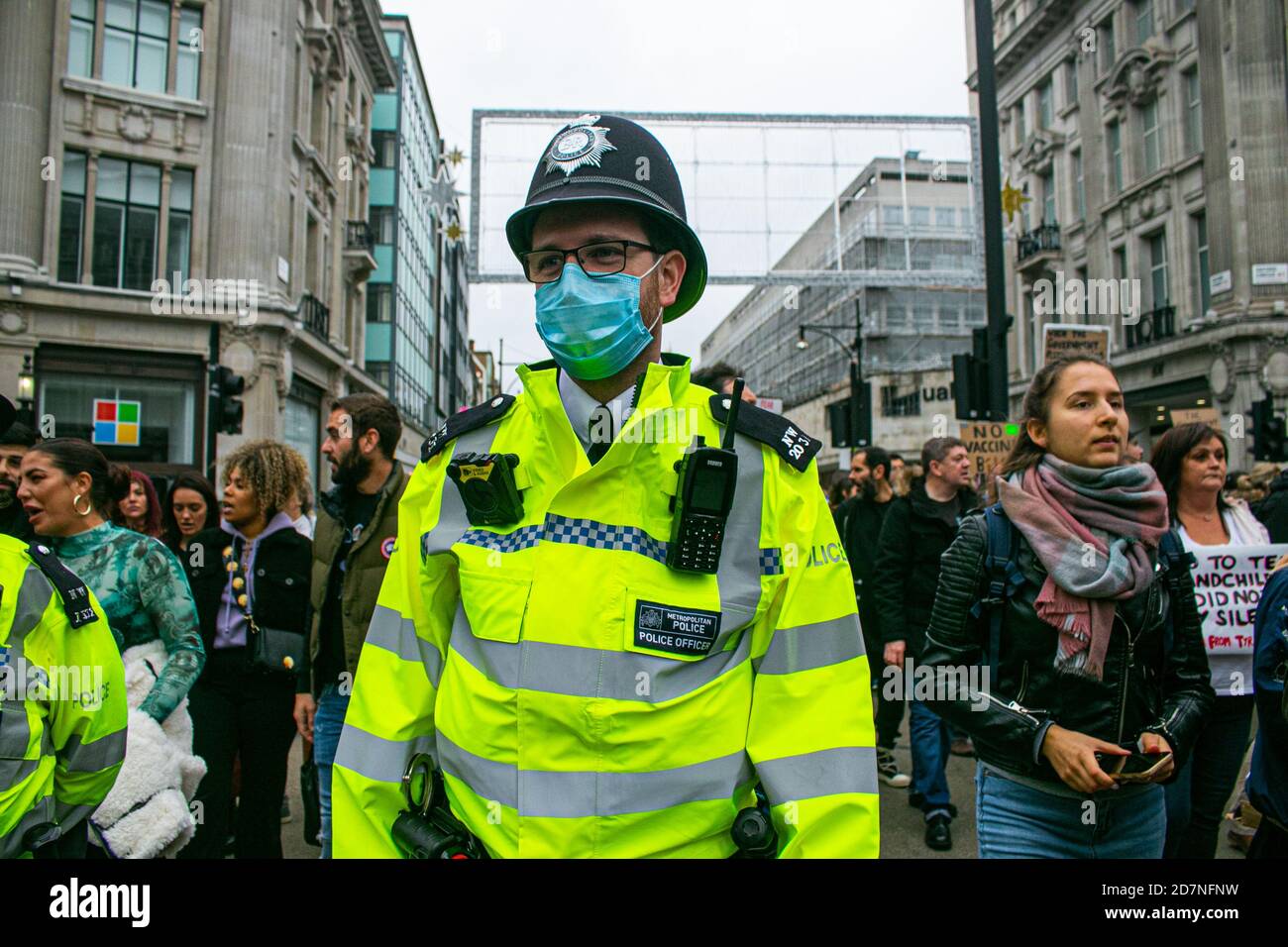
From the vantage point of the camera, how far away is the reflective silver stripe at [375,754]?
1.71 m

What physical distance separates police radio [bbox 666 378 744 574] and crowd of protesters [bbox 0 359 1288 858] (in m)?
1.35

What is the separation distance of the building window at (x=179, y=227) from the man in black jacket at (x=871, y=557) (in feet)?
60.7

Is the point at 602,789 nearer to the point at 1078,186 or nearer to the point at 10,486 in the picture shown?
the point at 10,486

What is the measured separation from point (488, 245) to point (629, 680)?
13.2m

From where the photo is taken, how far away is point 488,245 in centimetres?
1394

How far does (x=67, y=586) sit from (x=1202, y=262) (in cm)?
2794

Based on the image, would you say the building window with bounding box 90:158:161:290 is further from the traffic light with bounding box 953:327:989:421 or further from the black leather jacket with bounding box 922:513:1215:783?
the black leather jacket with bounding box 922:513:1215:783

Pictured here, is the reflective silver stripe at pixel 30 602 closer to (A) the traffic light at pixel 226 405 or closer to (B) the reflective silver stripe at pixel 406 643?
(B) the reflective silver stripe at pixel 406 643

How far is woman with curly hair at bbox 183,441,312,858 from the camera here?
14.6 feet

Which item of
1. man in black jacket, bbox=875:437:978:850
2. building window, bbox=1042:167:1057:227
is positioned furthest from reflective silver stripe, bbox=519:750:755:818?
building window, bbox=1042:167:1057:227

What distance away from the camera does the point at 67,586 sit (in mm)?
2369

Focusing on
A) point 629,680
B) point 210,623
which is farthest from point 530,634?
point 210,623
